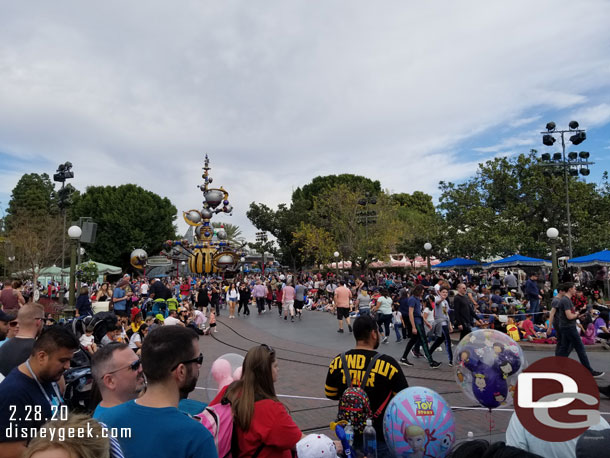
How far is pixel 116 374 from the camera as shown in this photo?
2539 mm

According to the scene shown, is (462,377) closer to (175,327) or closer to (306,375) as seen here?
(175,327)

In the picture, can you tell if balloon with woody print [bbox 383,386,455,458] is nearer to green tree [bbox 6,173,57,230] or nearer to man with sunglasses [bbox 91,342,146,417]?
man with sunglasses [bbox 91,342,146,417]

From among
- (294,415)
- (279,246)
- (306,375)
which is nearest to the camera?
(294,415)

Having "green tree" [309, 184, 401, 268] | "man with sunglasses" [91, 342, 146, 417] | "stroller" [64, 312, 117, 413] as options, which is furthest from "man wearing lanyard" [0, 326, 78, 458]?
"green tree" [309, 184, 401, 268]

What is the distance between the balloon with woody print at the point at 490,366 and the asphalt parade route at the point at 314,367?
2.61ft

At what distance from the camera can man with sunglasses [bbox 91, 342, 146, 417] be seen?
2.50 meters

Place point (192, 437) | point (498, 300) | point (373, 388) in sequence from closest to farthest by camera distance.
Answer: point (192, 437)
point (373, 388)
point (498, 300)

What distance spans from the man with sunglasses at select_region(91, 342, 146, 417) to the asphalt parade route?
91 cm

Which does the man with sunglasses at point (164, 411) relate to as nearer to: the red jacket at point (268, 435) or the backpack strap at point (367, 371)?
the red jacket at point (268, 435)

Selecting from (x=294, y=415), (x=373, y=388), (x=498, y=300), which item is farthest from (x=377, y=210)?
(x=373, y=388)

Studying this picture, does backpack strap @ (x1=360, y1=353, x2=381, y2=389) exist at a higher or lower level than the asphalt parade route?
higher

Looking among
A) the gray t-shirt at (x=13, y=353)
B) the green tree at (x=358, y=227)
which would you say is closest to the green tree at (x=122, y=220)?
the green tree at (x=358, y=227)

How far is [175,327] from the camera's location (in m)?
2.11

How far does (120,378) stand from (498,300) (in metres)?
13.1
